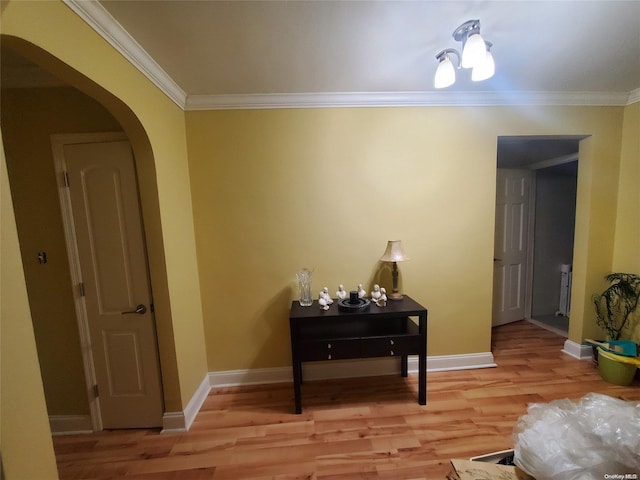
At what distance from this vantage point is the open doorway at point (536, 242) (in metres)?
3.29

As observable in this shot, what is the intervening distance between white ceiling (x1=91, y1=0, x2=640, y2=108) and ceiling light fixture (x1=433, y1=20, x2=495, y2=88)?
0.04 meters

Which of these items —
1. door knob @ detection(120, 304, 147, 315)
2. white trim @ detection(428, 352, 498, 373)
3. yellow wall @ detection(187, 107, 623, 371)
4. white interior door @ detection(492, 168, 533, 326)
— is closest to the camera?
door knob @ detection(120, 304, 147, 315)

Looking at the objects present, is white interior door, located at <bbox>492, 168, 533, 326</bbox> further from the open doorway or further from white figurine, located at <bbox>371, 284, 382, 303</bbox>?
white figurine, located at <bbox>371, 284, 382, 303</bbox>

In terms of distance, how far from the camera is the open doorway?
130 inches

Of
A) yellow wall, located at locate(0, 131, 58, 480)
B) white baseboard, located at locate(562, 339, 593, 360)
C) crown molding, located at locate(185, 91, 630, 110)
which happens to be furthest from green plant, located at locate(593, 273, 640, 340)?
yellow wall, located at locate(0, 131, 58, 480)

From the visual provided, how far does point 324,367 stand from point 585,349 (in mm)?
2562

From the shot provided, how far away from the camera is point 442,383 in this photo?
2186 mm

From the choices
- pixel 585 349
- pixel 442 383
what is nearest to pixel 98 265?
pixel 442 383

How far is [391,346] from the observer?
74.4 inches

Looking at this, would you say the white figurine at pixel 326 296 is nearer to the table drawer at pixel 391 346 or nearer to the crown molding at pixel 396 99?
the table drawer at pixel 391 346

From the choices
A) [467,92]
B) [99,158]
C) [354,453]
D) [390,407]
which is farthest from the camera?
[467,92]

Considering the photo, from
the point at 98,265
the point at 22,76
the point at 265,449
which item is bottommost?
the point at 265,449

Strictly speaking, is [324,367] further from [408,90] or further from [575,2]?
[575,2]

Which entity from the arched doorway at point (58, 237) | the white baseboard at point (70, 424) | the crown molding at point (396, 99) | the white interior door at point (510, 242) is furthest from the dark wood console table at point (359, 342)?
the white interior door at point (510, 242)
